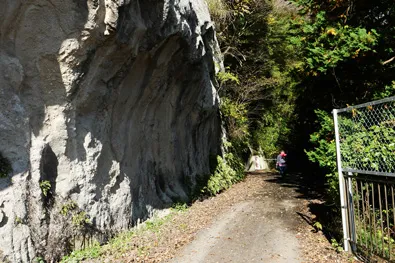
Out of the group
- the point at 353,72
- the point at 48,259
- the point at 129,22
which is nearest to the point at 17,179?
the point at 48,259

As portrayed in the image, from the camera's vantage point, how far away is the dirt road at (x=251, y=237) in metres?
6.82

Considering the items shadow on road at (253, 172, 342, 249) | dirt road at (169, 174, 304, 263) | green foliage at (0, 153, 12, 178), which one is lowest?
dirt road at (169, 174, 304, 263)

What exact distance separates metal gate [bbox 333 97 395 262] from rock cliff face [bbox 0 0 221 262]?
4.82 m

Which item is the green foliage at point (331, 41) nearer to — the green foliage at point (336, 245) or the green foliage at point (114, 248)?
the green foliage at point (336, 245)

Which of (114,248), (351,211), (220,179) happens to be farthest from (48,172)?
(220,179)

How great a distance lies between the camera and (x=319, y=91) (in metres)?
11.6

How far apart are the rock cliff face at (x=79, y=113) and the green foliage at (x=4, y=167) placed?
7 cm

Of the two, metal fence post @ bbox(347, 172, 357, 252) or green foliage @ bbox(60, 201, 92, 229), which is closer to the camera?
metal fence post @ bbox(347, 172, 357, 252)

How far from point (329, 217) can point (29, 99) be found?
7540mm

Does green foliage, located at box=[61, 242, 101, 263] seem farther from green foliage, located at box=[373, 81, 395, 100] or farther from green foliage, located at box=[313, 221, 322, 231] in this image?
green foliage, located at box=[373, 81, 395, 100]

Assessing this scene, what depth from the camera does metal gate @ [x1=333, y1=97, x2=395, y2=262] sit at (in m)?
5.19

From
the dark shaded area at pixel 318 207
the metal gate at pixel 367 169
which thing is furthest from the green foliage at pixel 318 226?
the metal gate at pixel 367 169

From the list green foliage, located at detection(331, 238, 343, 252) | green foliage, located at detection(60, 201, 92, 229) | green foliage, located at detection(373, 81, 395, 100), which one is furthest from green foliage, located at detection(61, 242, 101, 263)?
green foliage, located at detection(373, 81, 395, 100)

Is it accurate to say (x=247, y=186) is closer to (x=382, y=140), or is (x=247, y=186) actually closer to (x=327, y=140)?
(x=327, y=140)
